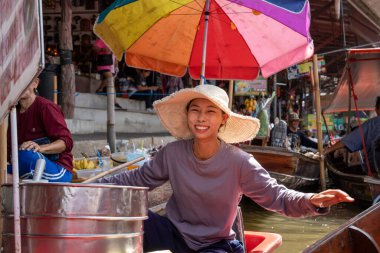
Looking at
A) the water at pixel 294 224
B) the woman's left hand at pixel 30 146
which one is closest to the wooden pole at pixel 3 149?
the woman's left hand at pixel 30 146

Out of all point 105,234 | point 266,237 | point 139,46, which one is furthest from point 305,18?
point 105,234

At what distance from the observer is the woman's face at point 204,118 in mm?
2953

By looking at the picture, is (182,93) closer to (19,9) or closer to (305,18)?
(19,9)

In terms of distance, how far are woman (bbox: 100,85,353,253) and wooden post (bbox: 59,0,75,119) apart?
6.15 metres

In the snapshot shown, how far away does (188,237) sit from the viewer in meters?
3.00

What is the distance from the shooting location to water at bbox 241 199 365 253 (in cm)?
695

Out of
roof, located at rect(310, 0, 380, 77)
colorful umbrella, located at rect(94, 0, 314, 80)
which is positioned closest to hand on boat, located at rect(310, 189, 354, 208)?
colorful umbrella, located at rect(94, 0, 314, 80)

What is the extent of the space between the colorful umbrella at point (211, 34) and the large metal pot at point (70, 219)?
109 inches

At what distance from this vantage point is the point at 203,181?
9.80 feet

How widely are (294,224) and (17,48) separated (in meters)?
6.70

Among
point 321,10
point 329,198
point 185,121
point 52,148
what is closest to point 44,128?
point 52,148

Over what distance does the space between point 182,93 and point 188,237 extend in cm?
78

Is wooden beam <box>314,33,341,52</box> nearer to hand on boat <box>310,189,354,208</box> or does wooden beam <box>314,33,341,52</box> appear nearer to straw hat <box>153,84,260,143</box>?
straw hat <box>153,84,260,143</box>

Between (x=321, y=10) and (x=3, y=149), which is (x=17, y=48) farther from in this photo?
(x=321, y=10)
